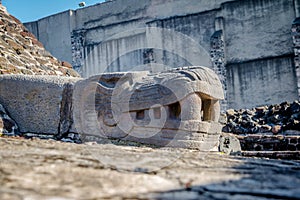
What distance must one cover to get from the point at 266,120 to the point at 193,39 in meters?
8.49

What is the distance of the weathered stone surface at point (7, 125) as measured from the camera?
4.41m

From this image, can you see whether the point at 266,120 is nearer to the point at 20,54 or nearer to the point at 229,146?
the point at 229,146

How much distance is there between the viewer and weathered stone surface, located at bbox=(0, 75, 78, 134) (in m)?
4.52

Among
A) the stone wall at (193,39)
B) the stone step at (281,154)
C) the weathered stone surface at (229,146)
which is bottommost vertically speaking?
the stone step at (281,154)

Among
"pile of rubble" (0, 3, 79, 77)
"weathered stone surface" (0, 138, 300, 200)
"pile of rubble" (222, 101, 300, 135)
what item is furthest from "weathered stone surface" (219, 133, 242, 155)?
"pile of rubble" (0, 3, 79, 77)

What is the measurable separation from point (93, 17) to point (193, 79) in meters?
15.0

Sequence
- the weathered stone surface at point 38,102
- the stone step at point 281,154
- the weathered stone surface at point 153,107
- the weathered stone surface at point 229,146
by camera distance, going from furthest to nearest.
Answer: the weathered stone surface at point 229,146
the weathered stone surface at point 38,102
the stone step at point 281,154
the weathered stone surface at point 153,107

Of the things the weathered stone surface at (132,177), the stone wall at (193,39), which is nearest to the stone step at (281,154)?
the weathered stone surface at (132,177)

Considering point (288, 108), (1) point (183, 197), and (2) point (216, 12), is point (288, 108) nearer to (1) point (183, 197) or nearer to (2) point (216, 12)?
(1) point (183, 197)

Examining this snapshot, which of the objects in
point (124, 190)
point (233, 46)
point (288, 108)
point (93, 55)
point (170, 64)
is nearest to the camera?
point (124, 190)

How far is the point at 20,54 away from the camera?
21.8 ft

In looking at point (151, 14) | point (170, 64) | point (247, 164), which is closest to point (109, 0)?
point (151, 14)

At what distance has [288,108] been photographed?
7297mm

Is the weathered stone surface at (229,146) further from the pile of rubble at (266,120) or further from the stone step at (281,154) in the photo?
the pile of rubble at (266,120)
